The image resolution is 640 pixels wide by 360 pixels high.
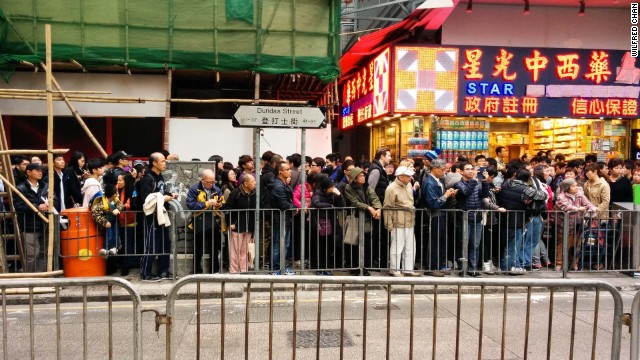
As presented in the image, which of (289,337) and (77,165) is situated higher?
(77,165)

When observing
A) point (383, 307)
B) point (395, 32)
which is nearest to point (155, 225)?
point (383, 307)

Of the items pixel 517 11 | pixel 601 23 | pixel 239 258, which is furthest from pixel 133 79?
pixel 601 23

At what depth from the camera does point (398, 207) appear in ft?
28.2

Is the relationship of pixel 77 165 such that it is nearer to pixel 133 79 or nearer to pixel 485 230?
pixel 133 79

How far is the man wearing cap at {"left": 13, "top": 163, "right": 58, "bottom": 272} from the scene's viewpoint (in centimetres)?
793

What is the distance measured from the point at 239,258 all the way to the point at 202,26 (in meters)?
8.08

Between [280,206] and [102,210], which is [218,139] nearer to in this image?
[102,210]

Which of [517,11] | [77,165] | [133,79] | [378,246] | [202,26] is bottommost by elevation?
[378,246]

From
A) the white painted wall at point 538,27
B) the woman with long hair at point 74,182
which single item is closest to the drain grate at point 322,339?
the woman with long hair at point 74,182

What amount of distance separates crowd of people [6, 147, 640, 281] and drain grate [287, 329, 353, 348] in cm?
233

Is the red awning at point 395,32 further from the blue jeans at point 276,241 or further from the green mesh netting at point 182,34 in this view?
the blue jeans at point 276,241

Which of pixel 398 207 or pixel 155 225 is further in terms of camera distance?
pixel 398 207

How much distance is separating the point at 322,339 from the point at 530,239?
4.85 metres

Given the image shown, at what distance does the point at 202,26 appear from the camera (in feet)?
46.2
